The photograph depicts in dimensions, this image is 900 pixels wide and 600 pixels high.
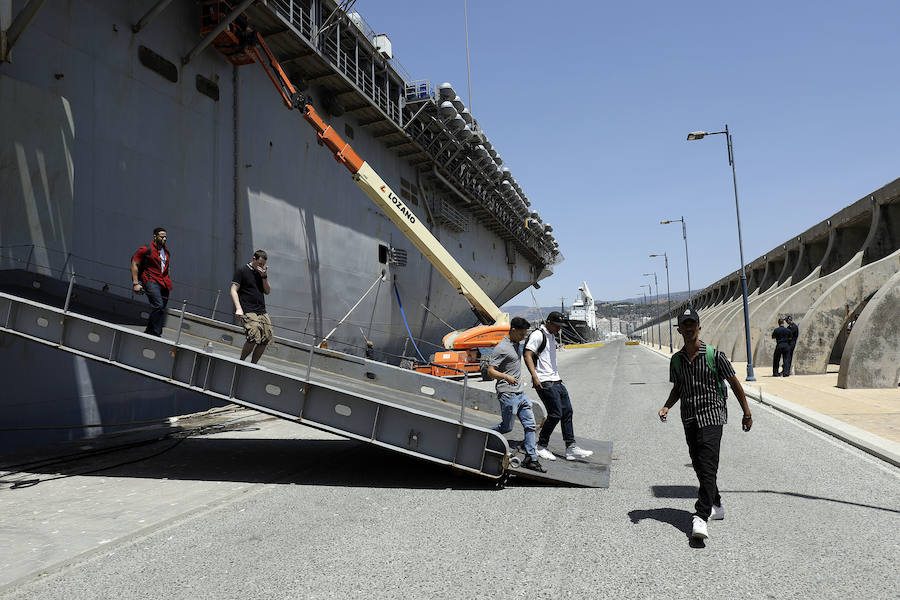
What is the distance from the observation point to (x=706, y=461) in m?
4.45

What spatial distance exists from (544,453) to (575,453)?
437 millimetres

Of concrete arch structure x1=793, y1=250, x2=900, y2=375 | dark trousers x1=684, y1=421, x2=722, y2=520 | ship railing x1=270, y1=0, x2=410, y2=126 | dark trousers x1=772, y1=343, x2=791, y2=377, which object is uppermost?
ship railing x1=270, y1=0, x2=410, y2=126

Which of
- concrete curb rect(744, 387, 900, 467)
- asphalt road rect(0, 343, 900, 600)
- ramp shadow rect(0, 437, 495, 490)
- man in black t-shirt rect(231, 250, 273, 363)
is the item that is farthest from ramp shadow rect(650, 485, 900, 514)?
man in black t-shirt rect(231, 250, 273, 363)

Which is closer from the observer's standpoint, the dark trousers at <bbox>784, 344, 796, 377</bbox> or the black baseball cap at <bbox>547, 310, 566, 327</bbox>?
the black baseball cap at <bbox>547, 310, 566, 327</bbox>

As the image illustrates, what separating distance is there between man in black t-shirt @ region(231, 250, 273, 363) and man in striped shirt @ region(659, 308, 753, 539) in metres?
5.92

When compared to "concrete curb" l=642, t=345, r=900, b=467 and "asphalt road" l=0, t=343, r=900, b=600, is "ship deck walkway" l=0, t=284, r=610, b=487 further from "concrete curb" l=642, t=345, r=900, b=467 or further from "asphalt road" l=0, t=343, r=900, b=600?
"concrete curb" l=642, t=345, r=900, b=467

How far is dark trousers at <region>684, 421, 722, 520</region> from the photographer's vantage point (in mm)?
4332

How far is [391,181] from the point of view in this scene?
25.1m

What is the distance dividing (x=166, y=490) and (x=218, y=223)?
30.0 feet

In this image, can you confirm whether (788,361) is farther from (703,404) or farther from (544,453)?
(703,404)

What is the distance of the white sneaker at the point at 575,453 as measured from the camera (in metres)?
7.00

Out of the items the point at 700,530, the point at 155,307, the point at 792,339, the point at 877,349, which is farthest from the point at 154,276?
the point at 792,339

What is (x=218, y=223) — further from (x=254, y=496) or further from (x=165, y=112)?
(x=254, y=496)

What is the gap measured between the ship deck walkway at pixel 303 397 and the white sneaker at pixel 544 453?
148mm
